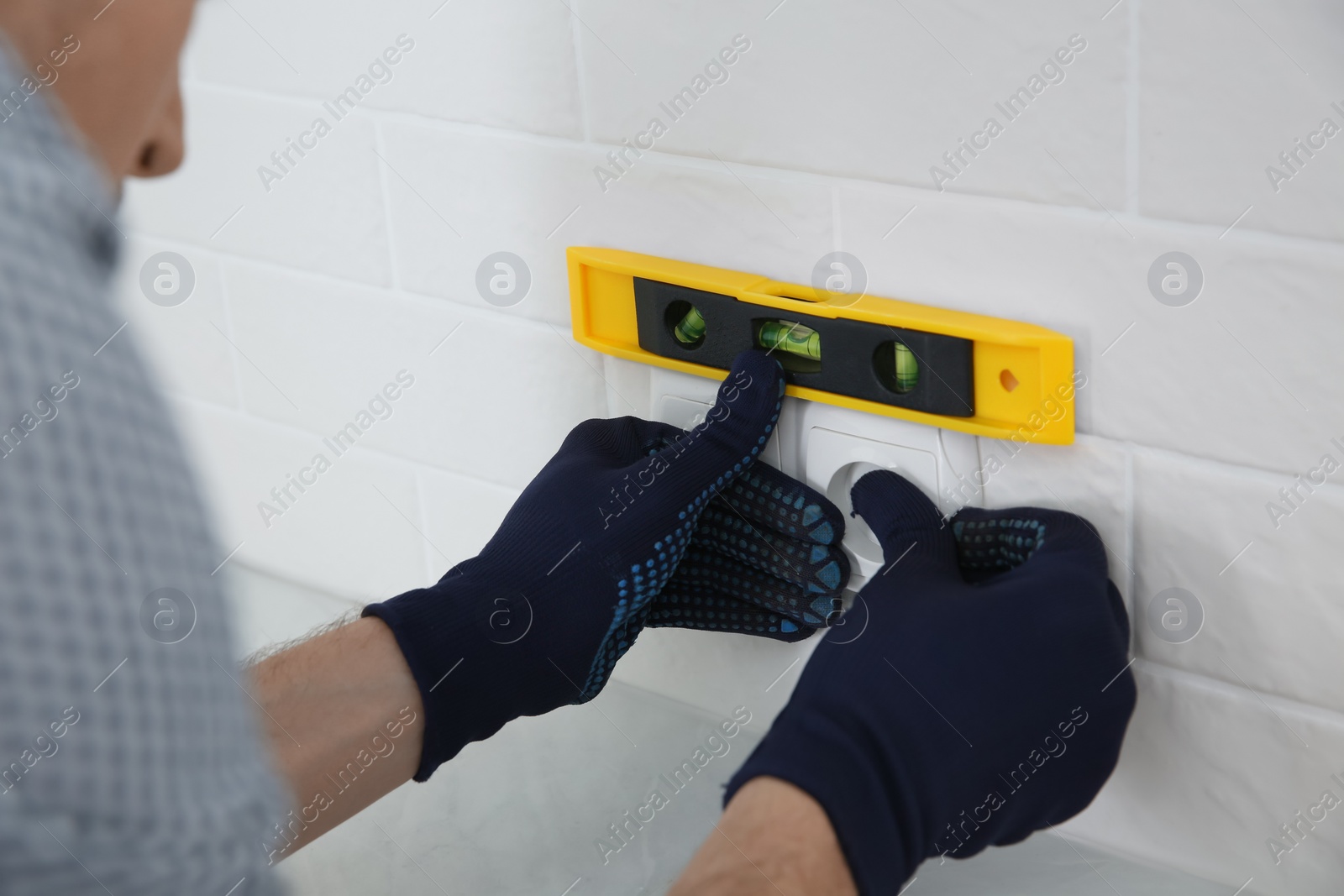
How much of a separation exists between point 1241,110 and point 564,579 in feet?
1.45

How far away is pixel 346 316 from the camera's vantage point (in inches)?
36.4

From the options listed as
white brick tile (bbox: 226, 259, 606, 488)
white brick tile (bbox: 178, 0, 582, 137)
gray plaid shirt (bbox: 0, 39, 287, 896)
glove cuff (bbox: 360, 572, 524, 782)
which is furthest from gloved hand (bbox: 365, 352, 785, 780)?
gray plaid shirt (bbox: 0, 39, 287, 896)

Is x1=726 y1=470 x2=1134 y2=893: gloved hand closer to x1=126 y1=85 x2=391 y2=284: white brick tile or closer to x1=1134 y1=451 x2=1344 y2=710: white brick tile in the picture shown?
x1=1134 y1=451 x2=1344 y2=710: white brick tile

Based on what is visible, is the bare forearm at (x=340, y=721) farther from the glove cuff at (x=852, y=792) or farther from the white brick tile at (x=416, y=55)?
the white brick tile at (x=416, y=55)

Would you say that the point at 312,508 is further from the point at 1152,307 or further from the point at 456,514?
the point at 1152,307

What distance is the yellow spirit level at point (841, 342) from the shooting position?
2.02 ft

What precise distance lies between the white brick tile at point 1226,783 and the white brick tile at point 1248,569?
0.02m

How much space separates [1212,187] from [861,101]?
178 millimetres

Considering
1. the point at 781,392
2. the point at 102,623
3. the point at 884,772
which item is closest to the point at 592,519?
the point at 781,392

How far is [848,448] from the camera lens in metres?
0.71

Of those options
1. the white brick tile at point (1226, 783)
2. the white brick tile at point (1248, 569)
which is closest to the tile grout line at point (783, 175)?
the white brick tile at point (1248, 569)

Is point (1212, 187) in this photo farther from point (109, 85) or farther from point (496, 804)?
point (496, 804)

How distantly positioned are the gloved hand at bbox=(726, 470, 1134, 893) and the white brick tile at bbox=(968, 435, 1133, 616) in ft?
0.05

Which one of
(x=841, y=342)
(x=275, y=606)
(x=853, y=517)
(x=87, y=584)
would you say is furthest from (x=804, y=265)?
(x=275, y=606)
